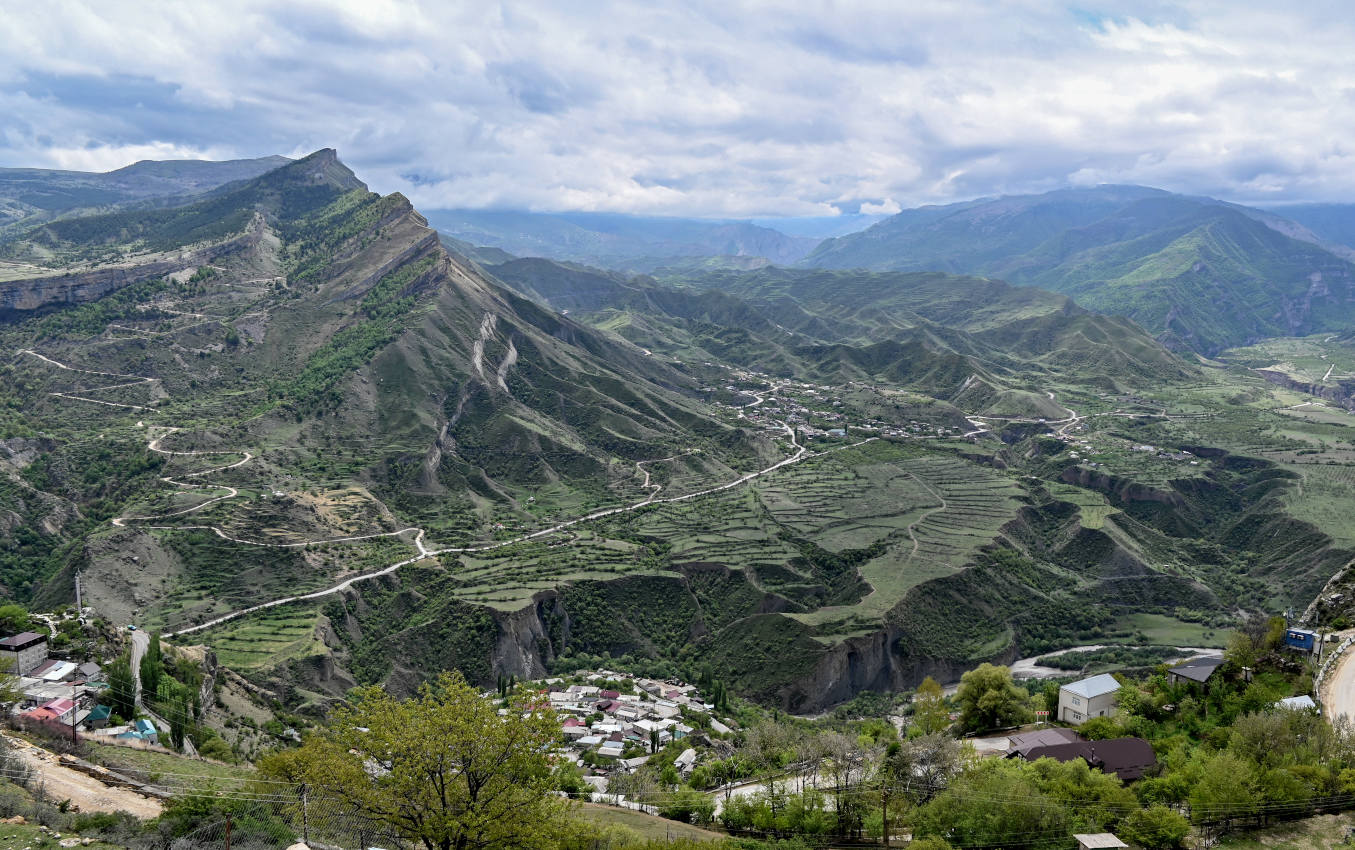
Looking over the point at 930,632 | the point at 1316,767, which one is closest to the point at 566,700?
the point at 930,632

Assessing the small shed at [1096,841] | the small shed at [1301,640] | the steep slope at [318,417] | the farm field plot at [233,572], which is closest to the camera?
the small shed at [1096,841]

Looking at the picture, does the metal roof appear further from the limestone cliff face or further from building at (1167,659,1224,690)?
the limestone cliff face

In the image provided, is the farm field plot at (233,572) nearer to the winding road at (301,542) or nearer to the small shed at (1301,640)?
the winding road at (301,542)

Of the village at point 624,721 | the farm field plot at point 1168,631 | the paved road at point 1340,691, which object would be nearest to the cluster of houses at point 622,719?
the village at point 624,721

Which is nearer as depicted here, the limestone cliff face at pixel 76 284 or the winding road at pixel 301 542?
the winding road at pixel 301 542

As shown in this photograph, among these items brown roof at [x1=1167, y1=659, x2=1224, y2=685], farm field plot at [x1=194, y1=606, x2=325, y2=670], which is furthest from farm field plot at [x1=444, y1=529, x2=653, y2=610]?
brown roof at [x1=1167, y1=659, x2=1224, y2=685]

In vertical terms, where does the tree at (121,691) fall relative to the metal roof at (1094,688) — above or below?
above
